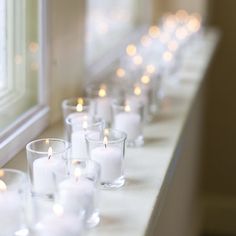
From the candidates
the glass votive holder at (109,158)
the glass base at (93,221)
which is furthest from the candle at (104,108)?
the glass base at (93,221)

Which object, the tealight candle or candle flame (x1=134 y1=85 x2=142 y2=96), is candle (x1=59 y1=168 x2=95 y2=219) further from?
candle flame (x1=134 y1=85 x2=142 y2=96)

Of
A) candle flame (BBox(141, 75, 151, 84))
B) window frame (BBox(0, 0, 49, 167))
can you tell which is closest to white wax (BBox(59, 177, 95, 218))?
window frame (BBox(0, 0, 49, 167))

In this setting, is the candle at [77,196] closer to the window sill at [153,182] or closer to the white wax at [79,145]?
the window sill at [153,182]

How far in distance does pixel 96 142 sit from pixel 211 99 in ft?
7.88

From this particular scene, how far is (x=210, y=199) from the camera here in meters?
3.56

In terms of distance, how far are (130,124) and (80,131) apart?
0.20m

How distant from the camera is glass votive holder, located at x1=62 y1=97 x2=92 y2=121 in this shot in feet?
4.72

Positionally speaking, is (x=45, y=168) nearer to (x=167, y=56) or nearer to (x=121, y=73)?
(x=121, y=73)

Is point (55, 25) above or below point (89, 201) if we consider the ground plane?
above

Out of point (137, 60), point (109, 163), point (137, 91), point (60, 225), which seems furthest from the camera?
point (137, 60)

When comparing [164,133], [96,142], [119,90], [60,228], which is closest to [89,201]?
[60,228]

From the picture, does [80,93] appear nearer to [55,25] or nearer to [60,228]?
[55,25]

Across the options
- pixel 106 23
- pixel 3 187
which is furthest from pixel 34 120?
pixel 106 23

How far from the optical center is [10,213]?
0.93 m
